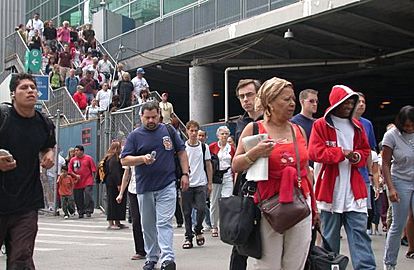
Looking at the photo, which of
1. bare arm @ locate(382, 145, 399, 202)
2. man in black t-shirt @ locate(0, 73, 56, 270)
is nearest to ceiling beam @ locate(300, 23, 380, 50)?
bare arm @ locate(382, 145, 399, 202)

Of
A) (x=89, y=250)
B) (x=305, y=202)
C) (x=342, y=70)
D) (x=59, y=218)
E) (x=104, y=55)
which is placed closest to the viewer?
(x=305, y=202)

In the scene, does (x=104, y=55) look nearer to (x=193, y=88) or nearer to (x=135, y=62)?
(x=135, y=62)

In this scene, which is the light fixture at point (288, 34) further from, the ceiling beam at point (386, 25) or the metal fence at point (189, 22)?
the ceiling beam at point (386, 25)

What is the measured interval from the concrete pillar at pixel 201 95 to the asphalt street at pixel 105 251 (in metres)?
10.7

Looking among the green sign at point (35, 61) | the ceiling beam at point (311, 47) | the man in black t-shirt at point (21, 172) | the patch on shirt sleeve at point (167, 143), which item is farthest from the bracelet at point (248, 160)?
the green sign at point (35, 61)

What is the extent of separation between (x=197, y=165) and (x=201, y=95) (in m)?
13.9

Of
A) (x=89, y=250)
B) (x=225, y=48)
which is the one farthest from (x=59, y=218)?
(x=225, y=48)

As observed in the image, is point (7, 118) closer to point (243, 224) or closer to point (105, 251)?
point (243, 224)

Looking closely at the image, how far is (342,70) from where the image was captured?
27.5m

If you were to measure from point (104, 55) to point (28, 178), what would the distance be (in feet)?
78.6

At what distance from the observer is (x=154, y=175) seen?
8555 millimetres

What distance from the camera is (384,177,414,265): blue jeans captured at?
7.79 meters

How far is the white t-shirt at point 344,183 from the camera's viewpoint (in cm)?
676

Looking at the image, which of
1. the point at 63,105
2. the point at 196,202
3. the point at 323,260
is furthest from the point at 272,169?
the point at 63,105
